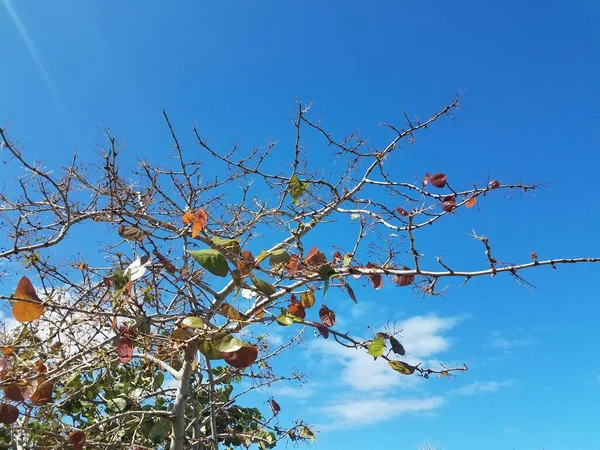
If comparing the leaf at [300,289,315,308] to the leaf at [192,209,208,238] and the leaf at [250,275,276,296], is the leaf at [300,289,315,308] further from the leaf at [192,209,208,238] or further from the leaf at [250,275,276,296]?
the leaf at [192,209,208,238]

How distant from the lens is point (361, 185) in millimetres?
2980

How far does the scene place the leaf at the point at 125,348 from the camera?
165 centimetres

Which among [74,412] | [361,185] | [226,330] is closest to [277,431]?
[74,412]

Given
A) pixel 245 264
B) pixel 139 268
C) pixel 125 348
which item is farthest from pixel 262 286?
pixel 125 348

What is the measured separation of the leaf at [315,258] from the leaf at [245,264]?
18 centimetres

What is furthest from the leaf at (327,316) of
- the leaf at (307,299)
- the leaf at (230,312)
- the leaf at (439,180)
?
the leaf at (439,180)

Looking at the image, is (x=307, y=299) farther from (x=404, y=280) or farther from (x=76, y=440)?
(x=76, y=440)

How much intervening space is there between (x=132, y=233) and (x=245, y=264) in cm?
43

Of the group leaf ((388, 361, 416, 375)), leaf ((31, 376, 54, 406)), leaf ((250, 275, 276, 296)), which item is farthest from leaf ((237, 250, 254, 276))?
leaf ((31, 376, 54, 406))

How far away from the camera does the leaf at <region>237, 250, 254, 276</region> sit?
1.65 metres

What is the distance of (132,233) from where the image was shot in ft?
5.87

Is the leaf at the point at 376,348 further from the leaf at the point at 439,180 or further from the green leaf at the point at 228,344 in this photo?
the leaf at the point at 439,180

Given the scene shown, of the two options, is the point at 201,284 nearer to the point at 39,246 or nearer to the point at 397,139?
the point at 39,246

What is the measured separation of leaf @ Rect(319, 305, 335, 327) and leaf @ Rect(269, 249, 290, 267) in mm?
292
